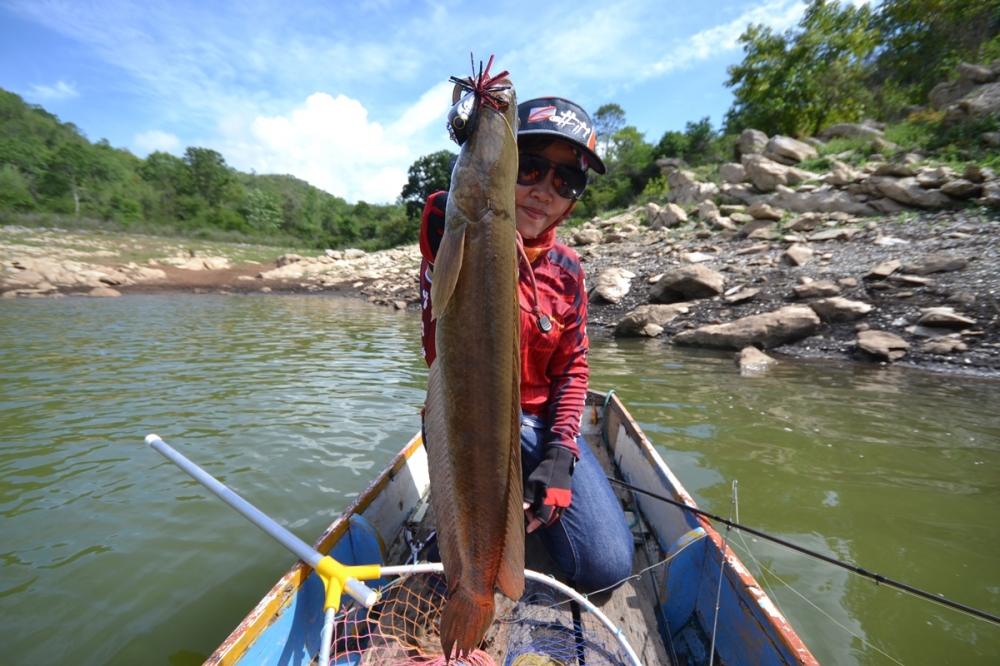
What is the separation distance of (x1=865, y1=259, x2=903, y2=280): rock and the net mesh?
41.9 feet

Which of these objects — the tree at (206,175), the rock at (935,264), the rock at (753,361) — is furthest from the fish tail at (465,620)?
the tree at (206,175)

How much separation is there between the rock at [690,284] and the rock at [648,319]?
1.82 feet

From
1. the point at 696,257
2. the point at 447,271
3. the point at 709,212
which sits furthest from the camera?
the point at 709,212

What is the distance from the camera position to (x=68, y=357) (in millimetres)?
10602

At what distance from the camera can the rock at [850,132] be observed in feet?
72.8

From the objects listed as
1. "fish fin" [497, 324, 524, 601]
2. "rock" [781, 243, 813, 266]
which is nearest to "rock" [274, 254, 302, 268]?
"rock" [781, 243, 813, 266]

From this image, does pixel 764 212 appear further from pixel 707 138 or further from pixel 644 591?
pixel 707 138

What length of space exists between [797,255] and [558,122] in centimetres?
1414

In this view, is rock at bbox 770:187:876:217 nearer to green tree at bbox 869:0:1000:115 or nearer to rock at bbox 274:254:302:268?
green tree at bbox 869:0:1000:115

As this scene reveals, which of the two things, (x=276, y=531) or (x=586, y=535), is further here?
(x=586, y=535)

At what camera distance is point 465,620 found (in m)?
1.62

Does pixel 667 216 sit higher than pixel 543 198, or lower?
higher

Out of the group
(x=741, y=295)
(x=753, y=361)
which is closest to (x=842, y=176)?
(x=741, y=295)

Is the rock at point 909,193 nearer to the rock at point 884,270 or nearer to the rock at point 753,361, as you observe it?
the rock at point 884,270
